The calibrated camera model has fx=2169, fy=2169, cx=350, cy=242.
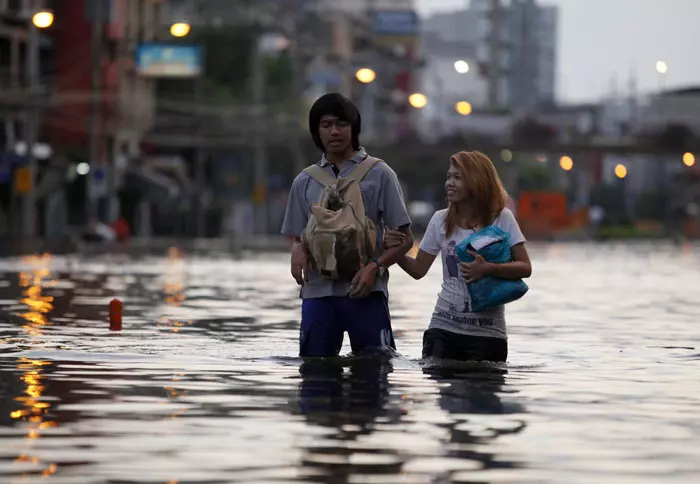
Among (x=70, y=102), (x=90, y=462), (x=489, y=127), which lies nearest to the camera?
(x=90, y=462)

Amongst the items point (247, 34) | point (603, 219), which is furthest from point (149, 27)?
point (603, 219)

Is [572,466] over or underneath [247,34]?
underneath

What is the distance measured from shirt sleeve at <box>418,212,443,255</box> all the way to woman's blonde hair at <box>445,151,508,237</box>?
0.08 meters

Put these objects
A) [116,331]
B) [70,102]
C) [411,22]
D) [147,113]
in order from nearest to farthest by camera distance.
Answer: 1. [116,331]
2. [70,102]
3. [147,113]
4. [411,22]

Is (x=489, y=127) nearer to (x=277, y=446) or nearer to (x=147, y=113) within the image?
(x=147, y=113)

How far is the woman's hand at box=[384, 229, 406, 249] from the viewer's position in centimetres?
1359

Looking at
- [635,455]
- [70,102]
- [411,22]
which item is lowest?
[635,455]

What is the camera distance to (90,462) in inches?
389

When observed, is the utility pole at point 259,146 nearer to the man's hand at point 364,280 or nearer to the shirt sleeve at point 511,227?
the shirt sleeve at point 511,227

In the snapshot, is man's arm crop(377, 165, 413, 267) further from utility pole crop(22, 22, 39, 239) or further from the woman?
utility pole crop(22, 22, 39, 239)

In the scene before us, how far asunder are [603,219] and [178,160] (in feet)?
128

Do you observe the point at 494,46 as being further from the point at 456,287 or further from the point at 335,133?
the point at 335,133

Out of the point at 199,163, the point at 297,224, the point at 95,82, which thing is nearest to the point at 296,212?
the point at 297,224

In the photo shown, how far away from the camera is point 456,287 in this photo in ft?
46.1
